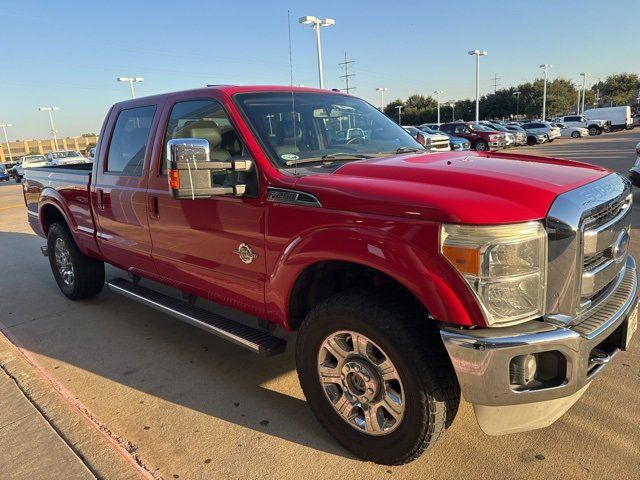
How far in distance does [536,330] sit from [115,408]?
2.58m

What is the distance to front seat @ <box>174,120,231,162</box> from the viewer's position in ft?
10.5

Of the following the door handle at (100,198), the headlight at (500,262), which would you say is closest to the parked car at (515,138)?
the door handle at (100,198)

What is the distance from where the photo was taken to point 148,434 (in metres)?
2.94

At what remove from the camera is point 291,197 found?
2.66 m

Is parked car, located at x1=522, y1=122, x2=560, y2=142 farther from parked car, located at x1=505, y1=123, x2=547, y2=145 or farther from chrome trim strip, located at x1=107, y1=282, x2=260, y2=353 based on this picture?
chrome trim strip, located at x1=107, y1=282, x2=260, y2=353

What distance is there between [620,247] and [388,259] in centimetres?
137

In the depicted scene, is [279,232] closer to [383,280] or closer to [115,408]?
[383,280]

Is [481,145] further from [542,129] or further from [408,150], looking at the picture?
[408,150]

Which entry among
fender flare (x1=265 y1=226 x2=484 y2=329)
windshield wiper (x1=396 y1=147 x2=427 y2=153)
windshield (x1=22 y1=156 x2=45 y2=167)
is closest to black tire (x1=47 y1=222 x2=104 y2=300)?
fender flare (x1=265 y1=226 x2=484 y2=329)

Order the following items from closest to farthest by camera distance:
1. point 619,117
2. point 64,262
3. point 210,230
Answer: point 210,230 < point 64,262 < point 619,117

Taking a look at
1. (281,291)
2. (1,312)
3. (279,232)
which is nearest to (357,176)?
(279,232)

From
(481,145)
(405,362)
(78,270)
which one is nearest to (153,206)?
(78,270)

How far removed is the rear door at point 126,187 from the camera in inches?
152

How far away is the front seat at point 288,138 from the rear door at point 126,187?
3.79 feet
